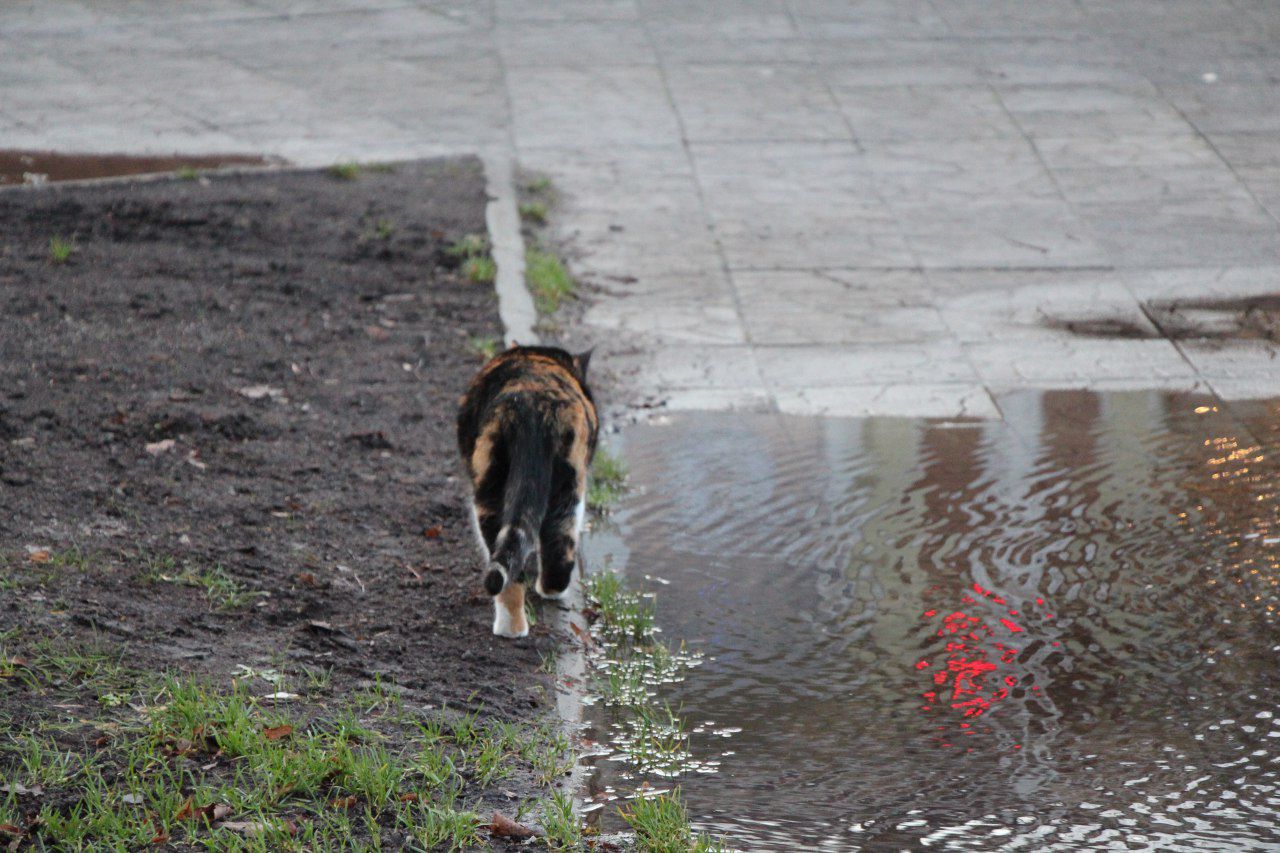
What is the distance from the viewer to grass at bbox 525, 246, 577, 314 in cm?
910

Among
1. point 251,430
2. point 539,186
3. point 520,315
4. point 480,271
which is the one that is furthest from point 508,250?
point 251,430

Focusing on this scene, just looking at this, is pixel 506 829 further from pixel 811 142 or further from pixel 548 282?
pixel 811 142

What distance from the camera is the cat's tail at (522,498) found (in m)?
4.96

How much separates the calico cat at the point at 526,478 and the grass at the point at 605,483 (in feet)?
3.00

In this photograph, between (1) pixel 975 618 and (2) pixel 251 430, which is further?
(2) pixel 251 430

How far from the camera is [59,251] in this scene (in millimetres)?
8852

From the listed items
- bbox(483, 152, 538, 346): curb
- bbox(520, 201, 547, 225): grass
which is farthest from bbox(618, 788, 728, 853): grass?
bbox(520, 201, 547, 225): grass

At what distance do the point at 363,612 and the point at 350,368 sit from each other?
274 cm

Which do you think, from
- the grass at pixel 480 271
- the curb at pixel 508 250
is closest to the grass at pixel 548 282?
the curb at pixel 508 250

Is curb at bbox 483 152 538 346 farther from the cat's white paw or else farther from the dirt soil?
the cat's white paw

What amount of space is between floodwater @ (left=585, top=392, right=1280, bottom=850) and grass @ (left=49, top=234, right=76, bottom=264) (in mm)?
4054

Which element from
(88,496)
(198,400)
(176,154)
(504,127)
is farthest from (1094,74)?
(88,496)

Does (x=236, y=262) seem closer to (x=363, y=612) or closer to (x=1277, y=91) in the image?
(x=363, y=612)

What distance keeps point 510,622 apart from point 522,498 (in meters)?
0.59
